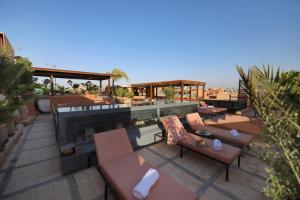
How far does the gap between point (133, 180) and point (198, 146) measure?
1.96 meters

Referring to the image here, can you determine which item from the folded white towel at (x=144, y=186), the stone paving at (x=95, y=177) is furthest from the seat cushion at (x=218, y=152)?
the folded white towel at (x=144, y=186)

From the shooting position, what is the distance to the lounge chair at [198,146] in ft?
9.57

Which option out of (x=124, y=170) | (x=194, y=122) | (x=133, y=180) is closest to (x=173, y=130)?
(x=194, y=122)

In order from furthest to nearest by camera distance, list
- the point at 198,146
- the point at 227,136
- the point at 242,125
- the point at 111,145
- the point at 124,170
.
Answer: the point at 242,125, the point at 227,136, the point at 198,146, the point at 111,145, the point at 124,170

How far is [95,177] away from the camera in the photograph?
114 inches

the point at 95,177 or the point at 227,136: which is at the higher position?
the point at 227,136

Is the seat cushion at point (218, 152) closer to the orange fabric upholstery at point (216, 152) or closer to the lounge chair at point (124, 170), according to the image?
the orange fabric upholstery at point (216, 152)

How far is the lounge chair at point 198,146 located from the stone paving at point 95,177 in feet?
1.13

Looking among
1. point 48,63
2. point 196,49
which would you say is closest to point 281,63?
point 196,49

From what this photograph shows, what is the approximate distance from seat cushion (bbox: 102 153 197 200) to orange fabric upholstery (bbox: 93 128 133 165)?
0.14 meters

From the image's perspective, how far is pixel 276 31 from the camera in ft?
21.9

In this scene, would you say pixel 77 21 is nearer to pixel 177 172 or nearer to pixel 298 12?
pixel 177 172

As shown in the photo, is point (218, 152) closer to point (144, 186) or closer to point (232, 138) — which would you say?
point (232, 138)

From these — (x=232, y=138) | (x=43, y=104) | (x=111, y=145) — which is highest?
(x=43, y=104)
